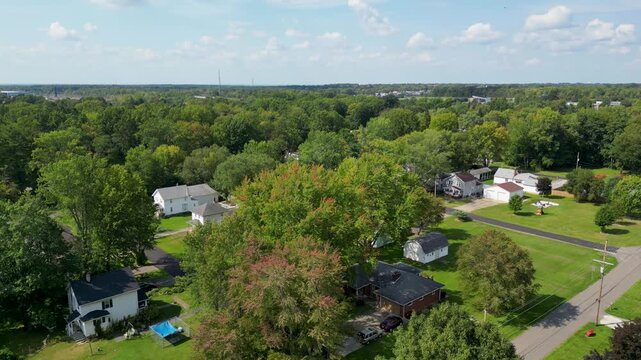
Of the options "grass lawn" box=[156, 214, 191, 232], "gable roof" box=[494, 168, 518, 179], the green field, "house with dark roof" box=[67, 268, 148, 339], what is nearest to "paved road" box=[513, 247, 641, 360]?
the green field

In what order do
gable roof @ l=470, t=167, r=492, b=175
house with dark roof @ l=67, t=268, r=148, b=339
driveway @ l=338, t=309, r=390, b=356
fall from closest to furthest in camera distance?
1. driveway @ l=338, t=309, r=390, b=356
2. house with dark roof @ l=67, t=268, r=148, b=339
3. gable roof @ l=470, t=167, r=492, b=175

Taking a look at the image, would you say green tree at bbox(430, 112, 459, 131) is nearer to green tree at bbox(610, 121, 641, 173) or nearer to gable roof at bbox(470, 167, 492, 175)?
gable roof at bbox(470, 167, 492, 175)

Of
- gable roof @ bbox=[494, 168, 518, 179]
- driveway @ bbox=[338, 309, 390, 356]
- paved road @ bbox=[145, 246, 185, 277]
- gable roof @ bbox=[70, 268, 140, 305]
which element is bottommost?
paved road @ bbox=[145, 246, 185, 277]

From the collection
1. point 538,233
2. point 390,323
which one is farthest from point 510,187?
point 390,323

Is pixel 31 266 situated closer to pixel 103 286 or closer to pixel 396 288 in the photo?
pixel 103 286

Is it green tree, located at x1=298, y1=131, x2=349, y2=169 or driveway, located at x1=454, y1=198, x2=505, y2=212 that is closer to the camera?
driveway, located at x1=454, y1=198, x2=505, y2=212

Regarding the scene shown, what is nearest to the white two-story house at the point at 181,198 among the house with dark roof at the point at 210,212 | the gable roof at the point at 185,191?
the gable roof at the point at 185,191

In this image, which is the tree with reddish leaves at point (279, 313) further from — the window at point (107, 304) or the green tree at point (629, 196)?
the green tree at point (629, 196)

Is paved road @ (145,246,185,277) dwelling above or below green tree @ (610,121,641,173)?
below
